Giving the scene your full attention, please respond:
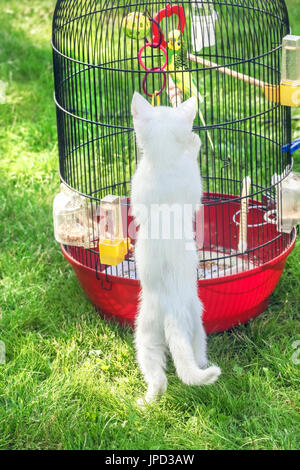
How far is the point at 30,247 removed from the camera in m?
3.58

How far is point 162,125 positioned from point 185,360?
0.79m

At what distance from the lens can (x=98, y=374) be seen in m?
2.72

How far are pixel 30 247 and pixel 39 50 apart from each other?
2.49 meters

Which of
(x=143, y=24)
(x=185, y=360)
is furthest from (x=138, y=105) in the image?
(x=185, y=360)

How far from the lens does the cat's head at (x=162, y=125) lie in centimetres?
227

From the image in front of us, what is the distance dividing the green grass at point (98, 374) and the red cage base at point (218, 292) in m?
0.07

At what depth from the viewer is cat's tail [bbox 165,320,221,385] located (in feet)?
7.49

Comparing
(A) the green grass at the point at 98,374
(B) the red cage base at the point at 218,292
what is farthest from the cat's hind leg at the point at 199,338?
(B) the red cage base at the point at 218,292

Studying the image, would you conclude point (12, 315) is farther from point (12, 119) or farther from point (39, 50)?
point (39, 50)

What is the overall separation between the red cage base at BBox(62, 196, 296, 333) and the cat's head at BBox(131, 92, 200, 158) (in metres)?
0.67

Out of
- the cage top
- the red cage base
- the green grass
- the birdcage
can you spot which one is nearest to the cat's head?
the birdcage

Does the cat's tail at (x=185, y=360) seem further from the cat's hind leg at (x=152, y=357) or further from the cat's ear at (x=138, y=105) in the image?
the cat's ear at (x=138, y=105)

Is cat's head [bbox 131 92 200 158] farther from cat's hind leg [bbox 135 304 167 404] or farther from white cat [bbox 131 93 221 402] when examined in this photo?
cat's hind leg [bbox 135 304 167 404]

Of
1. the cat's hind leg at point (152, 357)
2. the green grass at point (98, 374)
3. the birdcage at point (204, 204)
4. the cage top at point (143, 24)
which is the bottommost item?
the green grass at point (98, 374)
